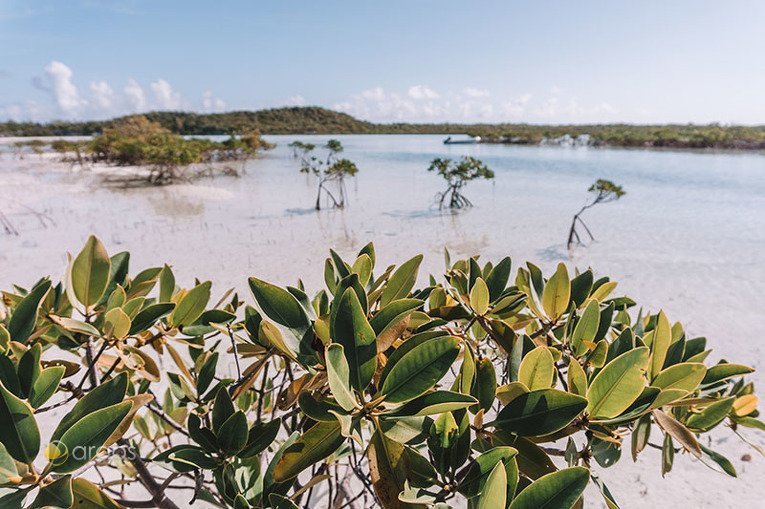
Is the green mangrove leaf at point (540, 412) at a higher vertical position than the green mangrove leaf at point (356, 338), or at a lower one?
lower

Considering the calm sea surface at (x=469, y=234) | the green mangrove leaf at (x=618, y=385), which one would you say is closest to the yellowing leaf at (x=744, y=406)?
the green mangrove leaf at (x=618, y=385)

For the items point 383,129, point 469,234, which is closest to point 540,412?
point 469,234

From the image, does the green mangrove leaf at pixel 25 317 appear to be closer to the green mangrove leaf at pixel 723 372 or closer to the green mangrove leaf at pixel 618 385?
the green mangrove leaf at pixel 618 385

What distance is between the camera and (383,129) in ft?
275

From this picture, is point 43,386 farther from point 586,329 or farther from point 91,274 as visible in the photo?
point 586,329

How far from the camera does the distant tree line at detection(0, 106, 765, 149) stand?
104 ft

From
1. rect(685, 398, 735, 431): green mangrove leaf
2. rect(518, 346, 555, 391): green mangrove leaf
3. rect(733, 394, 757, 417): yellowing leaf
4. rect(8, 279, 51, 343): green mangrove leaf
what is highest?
rect(8, 279, 51, 343): green mangrove leaf

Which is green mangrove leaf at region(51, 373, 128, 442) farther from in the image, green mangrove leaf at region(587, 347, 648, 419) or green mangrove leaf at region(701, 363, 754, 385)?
green mangrove leaf at region(701, 363, 754, 385)

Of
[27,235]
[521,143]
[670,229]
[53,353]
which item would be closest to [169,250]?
[27,235]

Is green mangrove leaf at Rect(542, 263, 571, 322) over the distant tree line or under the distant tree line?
under

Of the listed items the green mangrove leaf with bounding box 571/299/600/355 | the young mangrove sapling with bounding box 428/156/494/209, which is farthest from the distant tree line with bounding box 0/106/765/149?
the green mangrove leaf with bounding box 571/299/600/355

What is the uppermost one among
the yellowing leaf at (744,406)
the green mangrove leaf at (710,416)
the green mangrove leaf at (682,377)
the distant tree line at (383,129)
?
the distant tree line at (383,129)

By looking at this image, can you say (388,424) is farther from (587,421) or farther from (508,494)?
(587,421)

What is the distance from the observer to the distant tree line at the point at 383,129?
31.8m
